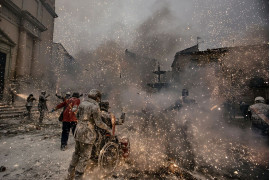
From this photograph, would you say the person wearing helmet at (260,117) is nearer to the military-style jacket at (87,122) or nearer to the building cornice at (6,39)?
the military-style jacket at (87,122)

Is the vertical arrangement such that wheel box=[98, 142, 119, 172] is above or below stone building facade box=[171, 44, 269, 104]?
below

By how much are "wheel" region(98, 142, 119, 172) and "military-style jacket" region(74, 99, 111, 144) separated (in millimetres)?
580

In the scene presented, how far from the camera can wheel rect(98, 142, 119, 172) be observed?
2983mm

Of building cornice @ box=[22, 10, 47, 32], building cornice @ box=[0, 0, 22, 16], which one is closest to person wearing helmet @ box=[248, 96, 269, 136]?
building cornice @ box=[0, 0, 22, 16]

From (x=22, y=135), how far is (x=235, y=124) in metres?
12.7

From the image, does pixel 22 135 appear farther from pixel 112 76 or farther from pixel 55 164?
pixel 112 76

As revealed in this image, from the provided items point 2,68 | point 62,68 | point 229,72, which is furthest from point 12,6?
point 229,72

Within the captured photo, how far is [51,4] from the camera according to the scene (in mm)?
17328

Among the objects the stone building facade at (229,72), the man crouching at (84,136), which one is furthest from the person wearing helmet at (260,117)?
the stone building facade at (229,72)

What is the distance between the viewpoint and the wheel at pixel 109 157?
117 inches

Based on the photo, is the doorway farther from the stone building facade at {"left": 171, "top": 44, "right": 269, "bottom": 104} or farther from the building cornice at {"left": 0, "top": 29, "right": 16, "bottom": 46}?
the stone building facade at {"left": 171, "top": 44, "right": 269, "bottom": 104}

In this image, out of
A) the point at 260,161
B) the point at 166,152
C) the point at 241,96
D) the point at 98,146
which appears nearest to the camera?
the point at 98,146

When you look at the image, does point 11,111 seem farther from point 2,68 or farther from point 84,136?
point 84,136

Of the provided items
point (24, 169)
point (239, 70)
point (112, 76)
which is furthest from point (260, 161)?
point (112, 76)
